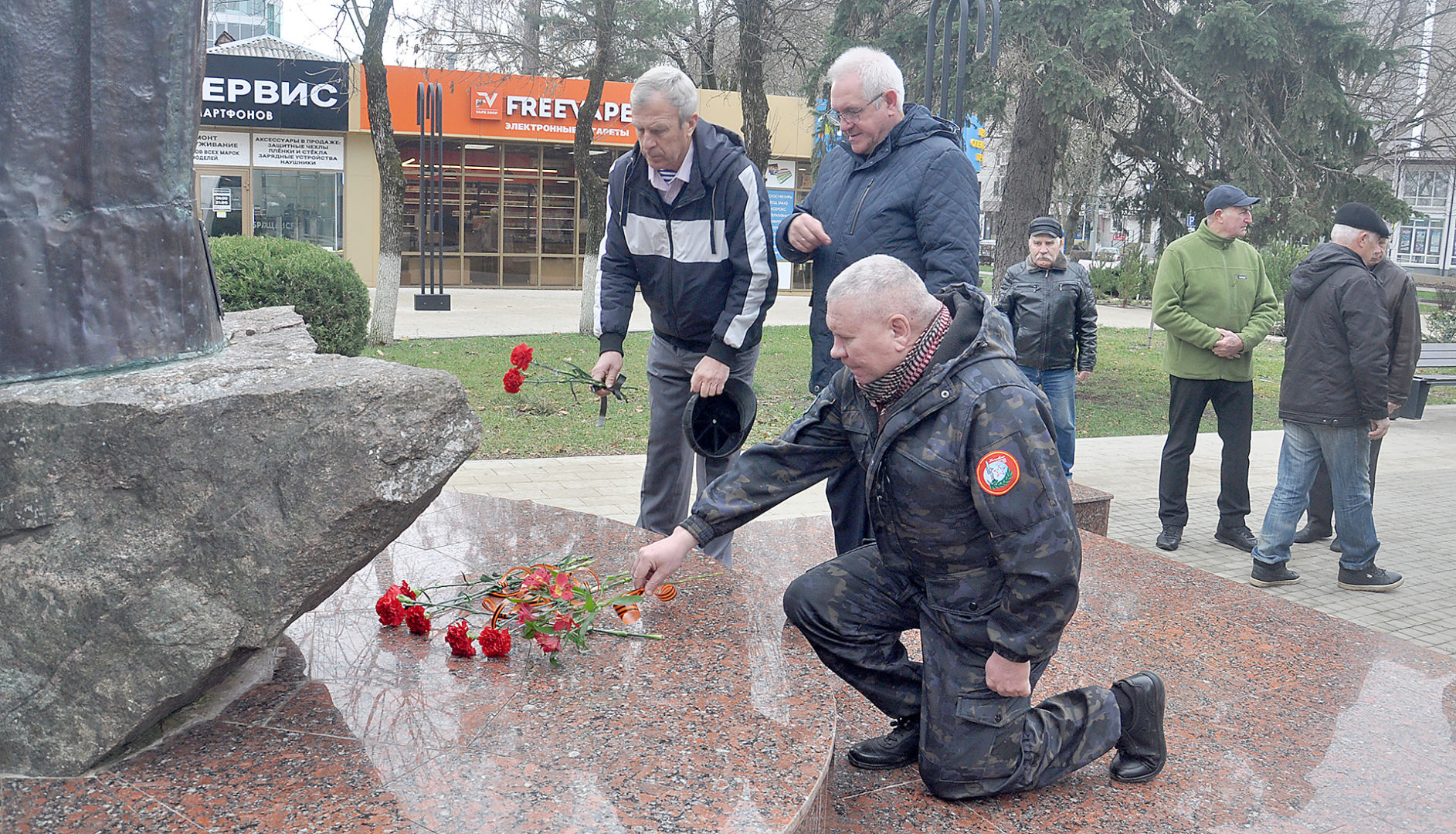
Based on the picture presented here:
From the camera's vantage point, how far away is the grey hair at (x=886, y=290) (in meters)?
2.70

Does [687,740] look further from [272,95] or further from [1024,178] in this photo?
[272,95]

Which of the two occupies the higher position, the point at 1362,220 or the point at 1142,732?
the point at 1362,220

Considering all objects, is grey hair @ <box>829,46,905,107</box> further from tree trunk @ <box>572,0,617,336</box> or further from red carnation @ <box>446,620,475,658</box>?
tree trunk @ <box>572,0,617,336</box>

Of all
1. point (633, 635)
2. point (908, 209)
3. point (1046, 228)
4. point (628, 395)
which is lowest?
point (628, 395)

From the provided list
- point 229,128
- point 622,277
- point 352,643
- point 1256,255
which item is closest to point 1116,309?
point 229,128

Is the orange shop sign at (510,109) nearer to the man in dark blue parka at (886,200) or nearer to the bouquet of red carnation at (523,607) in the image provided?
the man in dark blue parka at (886,200)

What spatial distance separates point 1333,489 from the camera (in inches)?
223

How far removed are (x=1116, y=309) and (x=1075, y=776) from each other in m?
24.2

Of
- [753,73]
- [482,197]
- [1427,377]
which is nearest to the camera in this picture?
[1427,377]

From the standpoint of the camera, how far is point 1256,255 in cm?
657

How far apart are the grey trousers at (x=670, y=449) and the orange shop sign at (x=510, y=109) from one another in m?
18.0

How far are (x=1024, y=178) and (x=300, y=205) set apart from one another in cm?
1581

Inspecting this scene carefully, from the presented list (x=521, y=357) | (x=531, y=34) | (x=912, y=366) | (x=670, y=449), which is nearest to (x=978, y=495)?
(x=912, y=366)

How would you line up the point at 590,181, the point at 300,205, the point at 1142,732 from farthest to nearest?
1. the point at 300,205
2. the point at 590,181
3. the point at 1142,732
